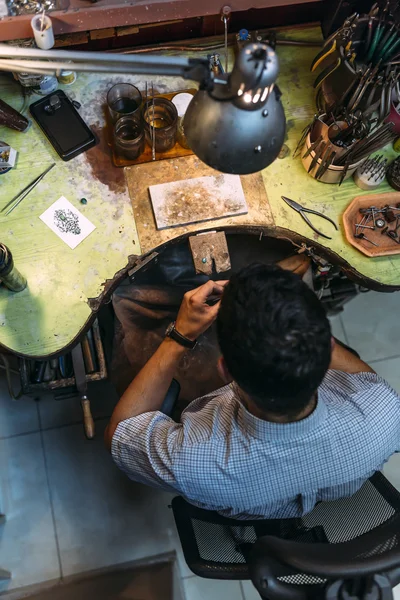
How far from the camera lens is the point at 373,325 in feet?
8.54

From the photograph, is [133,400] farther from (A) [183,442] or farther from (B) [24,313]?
(B) [24,313]

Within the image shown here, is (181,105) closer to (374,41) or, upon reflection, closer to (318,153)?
(318,153)

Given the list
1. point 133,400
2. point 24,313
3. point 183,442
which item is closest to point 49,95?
point 24,313

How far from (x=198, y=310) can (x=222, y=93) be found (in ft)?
2.24

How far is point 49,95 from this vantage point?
1712 mm

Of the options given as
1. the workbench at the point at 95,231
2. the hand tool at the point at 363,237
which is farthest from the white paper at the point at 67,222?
the hand tool at the point at 363,237

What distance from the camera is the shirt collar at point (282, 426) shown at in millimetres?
1212

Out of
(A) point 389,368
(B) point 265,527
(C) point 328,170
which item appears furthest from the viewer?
(A) point 389,368

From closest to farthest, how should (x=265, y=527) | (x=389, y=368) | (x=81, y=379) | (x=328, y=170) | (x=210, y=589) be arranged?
(x=265, y=527) → (x=328, y=170) → (x=81, y=379) → (x=210, y=589) → (x=389, y=368)

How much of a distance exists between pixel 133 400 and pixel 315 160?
3.14 ft

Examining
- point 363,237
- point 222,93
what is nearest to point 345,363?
point 363,237

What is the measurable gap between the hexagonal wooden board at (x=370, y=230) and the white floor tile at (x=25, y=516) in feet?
5.48

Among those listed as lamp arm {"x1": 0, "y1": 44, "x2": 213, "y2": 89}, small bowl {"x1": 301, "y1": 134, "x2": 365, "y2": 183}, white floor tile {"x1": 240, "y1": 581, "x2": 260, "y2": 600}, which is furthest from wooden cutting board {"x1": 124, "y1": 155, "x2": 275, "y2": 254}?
white floor tile {"x1": 240, "y1": 581, "x2": 260, "y2": 600}

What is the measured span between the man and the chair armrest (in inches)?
8.5
